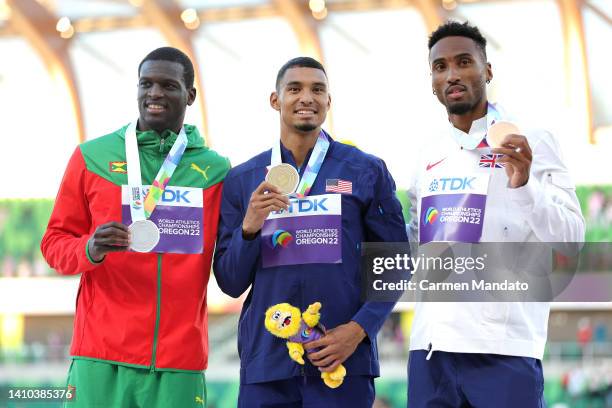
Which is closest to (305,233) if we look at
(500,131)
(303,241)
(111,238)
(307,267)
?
(303,241)

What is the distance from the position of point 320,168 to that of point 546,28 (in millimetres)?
14771

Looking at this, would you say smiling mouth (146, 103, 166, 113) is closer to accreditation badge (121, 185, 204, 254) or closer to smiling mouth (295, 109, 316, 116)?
accreditation badge (121, 185, 204, 254)

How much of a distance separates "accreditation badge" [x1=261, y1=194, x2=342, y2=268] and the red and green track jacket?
37 centimetres

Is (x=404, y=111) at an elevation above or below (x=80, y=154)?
above

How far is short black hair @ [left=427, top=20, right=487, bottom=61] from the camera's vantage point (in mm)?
3828

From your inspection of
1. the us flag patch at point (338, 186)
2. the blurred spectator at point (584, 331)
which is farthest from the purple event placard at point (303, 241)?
the blurred spectator at point (584, 331)

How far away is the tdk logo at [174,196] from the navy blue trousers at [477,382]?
1.24 metres

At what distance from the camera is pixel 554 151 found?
3.58 metres

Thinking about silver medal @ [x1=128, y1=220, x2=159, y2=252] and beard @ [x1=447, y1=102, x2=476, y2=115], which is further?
beard @ [x1=447, y1=102, x2=476, y2=115]

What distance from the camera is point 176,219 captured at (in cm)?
386

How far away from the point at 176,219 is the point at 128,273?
31 centimetres

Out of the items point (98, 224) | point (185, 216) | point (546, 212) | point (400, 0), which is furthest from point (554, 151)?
point (400, 0)

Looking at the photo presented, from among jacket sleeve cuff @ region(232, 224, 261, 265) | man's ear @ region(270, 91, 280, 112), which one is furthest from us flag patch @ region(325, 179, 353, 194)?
man's ear @ region(270, 91, 280, 112)

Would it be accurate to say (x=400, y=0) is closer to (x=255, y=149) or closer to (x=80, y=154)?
(x=255, y=149)
